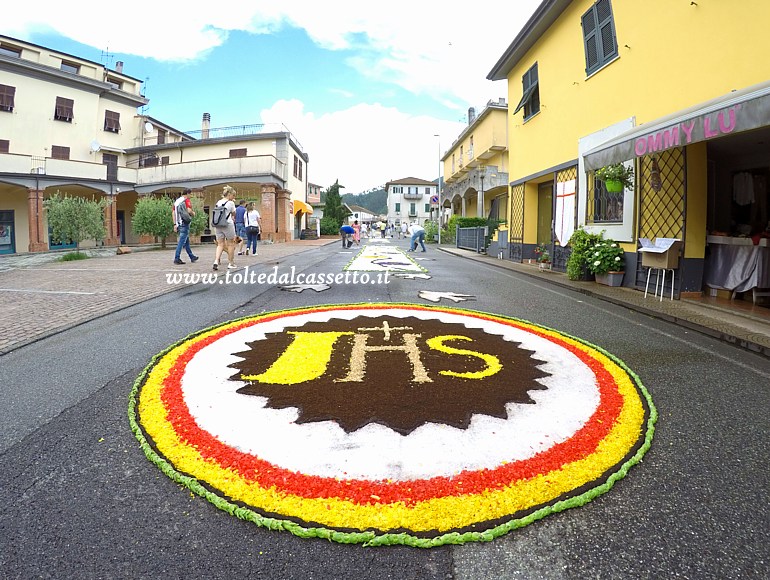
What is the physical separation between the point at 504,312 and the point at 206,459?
184 inches

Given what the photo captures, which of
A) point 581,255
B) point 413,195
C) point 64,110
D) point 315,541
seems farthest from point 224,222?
point 413,195

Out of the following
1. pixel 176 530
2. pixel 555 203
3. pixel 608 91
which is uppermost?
pixel 608 91

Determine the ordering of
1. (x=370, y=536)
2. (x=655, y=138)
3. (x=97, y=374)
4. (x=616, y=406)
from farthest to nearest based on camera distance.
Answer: (x=655, y=138)
(x=97, y=374)
(x=616, y=406)
(x=370, y=536)

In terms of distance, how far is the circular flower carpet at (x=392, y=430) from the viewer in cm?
178

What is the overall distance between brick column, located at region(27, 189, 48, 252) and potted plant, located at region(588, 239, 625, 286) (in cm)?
2629

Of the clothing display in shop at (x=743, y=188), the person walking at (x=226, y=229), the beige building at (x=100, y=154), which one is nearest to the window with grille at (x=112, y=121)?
the beige building at (x=100, y=154)

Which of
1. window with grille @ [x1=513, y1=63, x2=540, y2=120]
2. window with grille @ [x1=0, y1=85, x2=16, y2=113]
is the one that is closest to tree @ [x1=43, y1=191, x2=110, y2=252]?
window with grille @ [x1=513, y1=63, x2=540, y2=120]

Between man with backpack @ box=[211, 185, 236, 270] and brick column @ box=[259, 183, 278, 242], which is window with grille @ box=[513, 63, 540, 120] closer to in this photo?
man with backpack @ box=[211, 185, 236, 270]

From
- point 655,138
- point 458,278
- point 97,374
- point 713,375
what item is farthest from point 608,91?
point 97,374

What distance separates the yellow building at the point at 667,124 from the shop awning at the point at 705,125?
0.05ft

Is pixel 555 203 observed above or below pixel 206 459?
above

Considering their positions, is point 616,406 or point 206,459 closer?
point 206,459

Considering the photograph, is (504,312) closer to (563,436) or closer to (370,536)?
(563,436)

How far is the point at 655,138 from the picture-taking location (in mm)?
6016
